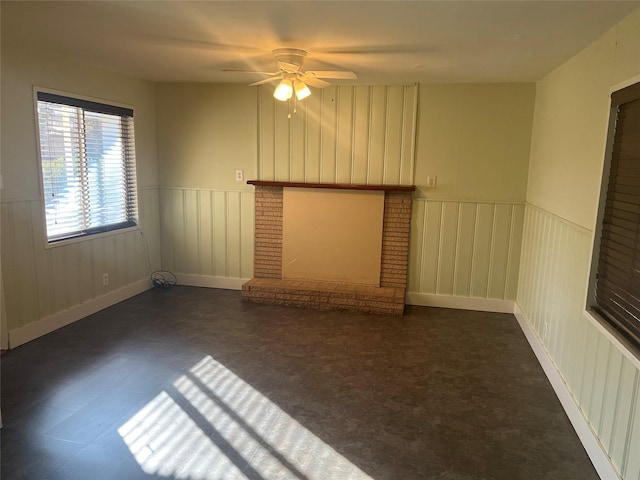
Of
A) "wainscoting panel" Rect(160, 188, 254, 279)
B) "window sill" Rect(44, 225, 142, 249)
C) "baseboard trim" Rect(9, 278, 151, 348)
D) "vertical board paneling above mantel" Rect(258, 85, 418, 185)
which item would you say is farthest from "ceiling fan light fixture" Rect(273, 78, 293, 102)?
"baseboard trim" Rect(9, 278, 151, 348)

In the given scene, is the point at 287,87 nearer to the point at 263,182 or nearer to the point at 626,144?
the point at 263,182

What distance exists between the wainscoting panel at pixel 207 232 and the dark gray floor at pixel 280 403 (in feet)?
3.55

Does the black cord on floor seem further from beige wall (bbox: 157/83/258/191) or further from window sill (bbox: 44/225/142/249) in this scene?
beige wall (bbox: 157/83/258/191)

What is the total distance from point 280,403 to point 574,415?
1.72 meters

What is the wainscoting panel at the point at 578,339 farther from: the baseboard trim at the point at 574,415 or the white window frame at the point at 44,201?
the white window frame at the point at 44,201

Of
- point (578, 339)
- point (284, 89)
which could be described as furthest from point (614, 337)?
point (284, 89)

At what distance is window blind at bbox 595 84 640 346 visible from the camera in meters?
2.06

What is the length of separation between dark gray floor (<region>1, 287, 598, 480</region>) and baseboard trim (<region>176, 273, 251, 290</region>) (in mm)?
1001

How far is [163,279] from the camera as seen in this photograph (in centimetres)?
532

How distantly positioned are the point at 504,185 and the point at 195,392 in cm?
338

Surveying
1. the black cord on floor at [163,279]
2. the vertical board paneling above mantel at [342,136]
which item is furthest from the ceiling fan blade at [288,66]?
the black cord on floor at [163,279]

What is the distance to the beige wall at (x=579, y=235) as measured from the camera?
2125 millimetres

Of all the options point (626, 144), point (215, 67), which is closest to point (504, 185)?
point (626, 144)

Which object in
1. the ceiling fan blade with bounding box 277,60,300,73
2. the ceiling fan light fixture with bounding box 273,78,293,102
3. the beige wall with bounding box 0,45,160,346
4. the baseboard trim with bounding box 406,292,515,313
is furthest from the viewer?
the baseboard trim with bounding box 406,292,515,313
